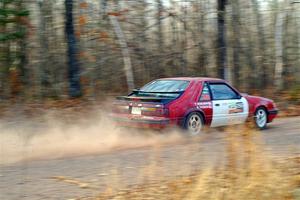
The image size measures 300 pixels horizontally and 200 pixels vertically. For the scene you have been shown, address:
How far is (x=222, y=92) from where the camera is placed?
12.0m

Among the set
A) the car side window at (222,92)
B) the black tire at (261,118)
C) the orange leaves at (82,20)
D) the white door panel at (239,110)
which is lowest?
the black tire at (261,118)

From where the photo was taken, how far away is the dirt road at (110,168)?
676 centimetres

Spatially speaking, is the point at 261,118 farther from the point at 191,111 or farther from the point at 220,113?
the point at 191,111

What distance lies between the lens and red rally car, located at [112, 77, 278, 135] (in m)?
10.6

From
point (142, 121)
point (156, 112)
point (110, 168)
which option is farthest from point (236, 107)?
point (110, 168)

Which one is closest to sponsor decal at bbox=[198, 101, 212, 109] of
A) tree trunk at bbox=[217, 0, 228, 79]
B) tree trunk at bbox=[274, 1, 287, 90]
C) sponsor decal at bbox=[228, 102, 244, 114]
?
sponsor decal at bbox=[228, 102, 244, 114]

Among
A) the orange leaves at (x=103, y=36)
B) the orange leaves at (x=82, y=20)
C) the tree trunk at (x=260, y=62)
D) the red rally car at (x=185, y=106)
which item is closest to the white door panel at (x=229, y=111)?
the red rally car at (x=185, y=106)

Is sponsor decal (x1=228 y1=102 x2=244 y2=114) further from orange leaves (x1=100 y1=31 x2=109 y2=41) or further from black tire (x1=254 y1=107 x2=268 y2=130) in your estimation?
orange leaves (x1=100 y1=31 x2=109 y2=41)

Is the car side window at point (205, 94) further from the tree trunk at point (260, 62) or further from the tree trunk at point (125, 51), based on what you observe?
the tree trunk at point (260, 62)

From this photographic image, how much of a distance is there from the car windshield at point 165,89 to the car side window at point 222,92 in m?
0.79

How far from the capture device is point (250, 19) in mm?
23266

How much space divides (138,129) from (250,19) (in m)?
14.1

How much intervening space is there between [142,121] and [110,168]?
8.88ft

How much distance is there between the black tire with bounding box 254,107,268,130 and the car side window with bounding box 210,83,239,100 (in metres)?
0.86
